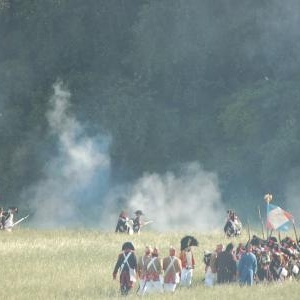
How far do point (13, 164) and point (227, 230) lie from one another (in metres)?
20.4

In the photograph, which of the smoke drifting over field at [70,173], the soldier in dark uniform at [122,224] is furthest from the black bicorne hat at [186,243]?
the smoke drifting over field at [70,173]

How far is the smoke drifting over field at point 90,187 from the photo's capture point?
60031 mm

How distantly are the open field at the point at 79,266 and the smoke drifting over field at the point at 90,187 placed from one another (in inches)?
436

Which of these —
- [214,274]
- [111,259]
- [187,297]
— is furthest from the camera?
[111,259]

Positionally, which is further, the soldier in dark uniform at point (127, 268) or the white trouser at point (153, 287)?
the white trouser at point (153, 287)

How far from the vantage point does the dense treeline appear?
6112 centimetres

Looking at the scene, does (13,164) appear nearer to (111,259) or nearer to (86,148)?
(86,148)

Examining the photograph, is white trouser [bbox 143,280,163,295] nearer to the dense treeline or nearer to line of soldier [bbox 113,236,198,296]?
line of soldier [bbox 113,236,198,296]

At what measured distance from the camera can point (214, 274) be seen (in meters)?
33.1

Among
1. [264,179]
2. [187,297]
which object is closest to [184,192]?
[264,179]

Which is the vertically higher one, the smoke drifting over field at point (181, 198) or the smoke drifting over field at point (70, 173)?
the smoke drifting over field at point (70, 173)

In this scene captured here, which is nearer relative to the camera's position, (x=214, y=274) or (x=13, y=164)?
(x=214, y=274)

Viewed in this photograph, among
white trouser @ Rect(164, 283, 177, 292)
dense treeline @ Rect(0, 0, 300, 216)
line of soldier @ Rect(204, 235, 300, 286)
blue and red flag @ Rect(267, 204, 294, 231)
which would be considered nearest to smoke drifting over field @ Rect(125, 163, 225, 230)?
dense treeline @ Rect(0, 0, 300, 216)

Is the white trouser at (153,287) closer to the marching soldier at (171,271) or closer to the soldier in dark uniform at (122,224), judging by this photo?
the marching soldier at (171,271)
